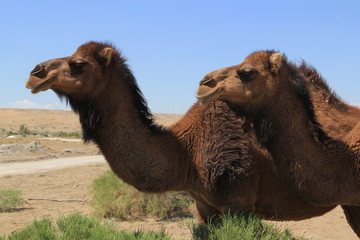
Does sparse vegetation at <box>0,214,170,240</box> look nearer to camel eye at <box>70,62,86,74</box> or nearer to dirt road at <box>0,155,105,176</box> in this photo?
camel eye at <box>70,62,86,74</box>

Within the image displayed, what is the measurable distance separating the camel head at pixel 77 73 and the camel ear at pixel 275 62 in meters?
1.75

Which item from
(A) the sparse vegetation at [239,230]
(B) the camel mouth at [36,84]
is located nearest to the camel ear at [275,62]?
(A) the sparse vegetation at [239,230]

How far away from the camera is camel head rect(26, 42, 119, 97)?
5.21m

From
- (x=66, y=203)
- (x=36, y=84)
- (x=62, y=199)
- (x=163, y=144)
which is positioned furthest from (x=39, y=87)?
(x=62, y=199)

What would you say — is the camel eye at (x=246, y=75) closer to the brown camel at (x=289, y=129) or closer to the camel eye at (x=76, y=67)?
the brown camel at (x=289, y=129)

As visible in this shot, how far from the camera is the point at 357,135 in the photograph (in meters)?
5.16

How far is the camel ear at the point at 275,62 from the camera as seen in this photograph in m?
5.10

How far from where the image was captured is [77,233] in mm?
5543

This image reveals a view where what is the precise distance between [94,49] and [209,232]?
7.70ft

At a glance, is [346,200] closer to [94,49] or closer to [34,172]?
[94,49]

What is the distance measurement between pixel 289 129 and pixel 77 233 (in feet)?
8.42

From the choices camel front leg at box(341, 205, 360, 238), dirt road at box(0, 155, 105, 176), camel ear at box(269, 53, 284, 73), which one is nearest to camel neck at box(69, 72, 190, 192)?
camel ear at box(269, 53, 284, 73)

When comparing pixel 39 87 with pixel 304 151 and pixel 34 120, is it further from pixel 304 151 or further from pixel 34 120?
pixel 34 120

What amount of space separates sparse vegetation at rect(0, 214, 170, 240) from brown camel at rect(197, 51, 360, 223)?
1480 millimetres
